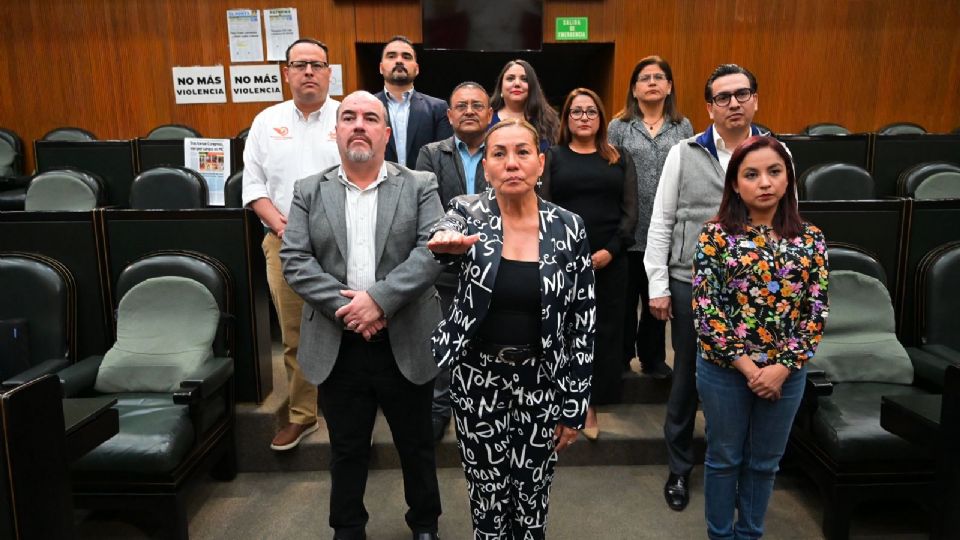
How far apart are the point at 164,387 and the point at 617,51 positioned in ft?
16.3

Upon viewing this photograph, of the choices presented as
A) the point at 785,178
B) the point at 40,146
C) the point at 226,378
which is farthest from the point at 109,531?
the point at 40,146

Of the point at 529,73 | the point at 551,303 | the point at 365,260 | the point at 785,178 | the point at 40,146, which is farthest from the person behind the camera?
the point at 40,146

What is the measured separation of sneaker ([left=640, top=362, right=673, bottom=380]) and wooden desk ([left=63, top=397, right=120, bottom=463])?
2232 mm

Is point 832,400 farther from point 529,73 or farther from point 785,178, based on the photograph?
point 529,73

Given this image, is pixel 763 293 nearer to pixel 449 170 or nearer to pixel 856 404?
pixel 856 404

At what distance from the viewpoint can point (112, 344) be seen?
2.67m

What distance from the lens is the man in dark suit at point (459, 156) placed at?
2.51m

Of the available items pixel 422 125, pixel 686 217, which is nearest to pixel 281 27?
pixel 422 125

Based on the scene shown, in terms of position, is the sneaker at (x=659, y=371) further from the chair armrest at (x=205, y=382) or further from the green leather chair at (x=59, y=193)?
the green leather chair at (x=59, y=193)

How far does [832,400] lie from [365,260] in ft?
5.76

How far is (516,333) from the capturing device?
5.24ft

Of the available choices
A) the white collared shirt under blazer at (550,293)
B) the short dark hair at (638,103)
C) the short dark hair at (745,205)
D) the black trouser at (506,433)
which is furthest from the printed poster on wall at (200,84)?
the short dark hair at (745,205)

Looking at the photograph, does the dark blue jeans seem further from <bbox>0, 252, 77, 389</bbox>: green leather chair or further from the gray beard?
<bbox>0, 252, 77, 389</bbox>: green leather chair

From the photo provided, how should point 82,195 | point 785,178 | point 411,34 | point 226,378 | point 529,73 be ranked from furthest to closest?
point 411,34 < point 82,195 < point 529,73 < point 226,378 < point 785,178
